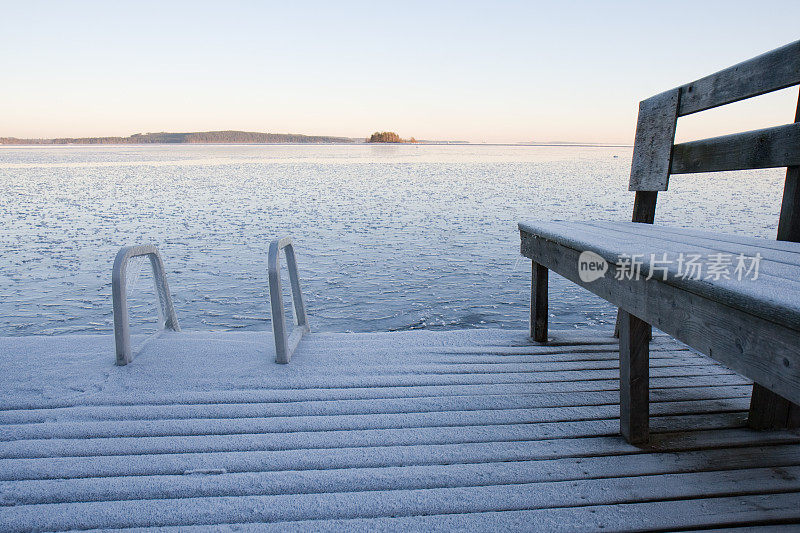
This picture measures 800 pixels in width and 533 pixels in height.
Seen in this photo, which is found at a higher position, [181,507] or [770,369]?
[770,369]

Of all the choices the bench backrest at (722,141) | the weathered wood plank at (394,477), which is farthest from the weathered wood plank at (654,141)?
the weathered wood plank at (394,477)

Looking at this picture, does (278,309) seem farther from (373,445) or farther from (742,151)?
(742,151)

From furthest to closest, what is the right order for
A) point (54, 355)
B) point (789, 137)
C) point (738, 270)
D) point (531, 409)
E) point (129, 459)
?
point (54, 355), point (531, 409), point (789, 137), point (129, 459), point (738, 270)

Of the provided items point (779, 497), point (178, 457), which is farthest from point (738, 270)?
point (178, 457)

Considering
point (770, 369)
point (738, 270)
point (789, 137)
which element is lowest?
point (770, 369)

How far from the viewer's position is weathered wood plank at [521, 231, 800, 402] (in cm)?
149

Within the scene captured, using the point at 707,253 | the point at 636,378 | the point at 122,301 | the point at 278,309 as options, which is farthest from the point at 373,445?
the point at 122,301

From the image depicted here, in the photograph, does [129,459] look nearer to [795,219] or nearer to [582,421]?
[582,421]

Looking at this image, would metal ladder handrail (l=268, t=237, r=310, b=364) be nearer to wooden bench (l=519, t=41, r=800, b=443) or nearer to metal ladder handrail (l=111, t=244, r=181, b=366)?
metal ladder handrail (l=111, t=244, r=181, b=366)

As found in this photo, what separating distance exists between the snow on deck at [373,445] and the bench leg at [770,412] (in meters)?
0.06

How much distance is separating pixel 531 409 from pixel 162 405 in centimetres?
205

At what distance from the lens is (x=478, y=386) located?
3467 mm

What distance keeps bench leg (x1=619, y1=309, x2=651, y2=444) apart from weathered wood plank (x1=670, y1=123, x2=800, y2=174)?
1.23 meters

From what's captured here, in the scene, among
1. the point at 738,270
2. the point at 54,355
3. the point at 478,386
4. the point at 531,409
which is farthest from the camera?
the point at 54,355
